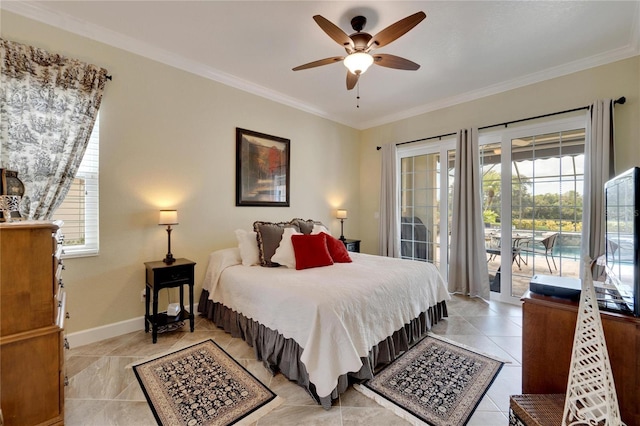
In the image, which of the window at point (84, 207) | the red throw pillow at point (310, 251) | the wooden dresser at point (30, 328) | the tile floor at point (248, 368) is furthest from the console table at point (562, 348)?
the window at point (84, 207)

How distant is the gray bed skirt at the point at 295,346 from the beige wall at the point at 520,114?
2.46 m

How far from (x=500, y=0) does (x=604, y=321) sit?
7.68ft

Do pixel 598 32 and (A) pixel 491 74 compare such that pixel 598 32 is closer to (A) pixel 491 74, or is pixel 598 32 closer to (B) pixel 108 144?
(A) pixel 491 74

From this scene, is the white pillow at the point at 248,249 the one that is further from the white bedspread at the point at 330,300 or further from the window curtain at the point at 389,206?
the window curtain at the point at 389,206

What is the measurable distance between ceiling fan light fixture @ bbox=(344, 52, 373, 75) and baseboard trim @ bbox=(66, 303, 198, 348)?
3.17 meters

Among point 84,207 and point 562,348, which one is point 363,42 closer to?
point 562,348

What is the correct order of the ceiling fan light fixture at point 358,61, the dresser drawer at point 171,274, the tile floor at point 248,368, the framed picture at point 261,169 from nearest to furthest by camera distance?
the tile floor at point 248,368 < the ceiling fan light fixture at point 358,61 < the dresser drawer at point 171,274 < the framed picture at point 261,169

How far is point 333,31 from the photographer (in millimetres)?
1986

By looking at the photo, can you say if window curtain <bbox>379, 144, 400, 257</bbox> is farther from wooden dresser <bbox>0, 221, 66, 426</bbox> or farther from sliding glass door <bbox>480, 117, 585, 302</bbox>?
wooden dresser <bbox>0, 221, 66, 426</bbox>

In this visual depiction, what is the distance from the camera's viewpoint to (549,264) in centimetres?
330

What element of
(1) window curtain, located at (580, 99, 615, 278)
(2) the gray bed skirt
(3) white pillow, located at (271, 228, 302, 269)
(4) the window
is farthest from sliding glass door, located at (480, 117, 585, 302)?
(4) the window

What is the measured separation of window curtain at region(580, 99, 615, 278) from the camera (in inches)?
108

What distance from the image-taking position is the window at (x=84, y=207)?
2.42 m

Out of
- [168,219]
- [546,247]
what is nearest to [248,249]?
[168,219]
